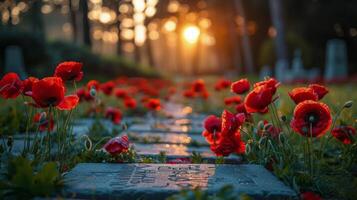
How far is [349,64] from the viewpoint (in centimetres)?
2505

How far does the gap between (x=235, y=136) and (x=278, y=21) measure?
62.5ft

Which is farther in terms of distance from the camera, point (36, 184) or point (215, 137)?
point (215, 137)

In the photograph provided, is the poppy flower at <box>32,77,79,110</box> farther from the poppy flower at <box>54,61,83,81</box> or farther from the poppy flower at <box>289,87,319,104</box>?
the poppy flower at <box>289,87,319,104</box>

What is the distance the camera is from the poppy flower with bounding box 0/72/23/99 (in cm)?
278

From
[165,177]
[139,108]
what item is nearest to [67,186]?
[165,177]

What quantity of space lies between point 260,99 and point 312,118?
300 mm

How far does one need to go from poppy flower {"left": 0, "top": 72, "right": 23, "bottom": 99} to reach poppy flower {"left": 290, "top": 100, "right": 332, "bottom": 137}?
1.58 meters

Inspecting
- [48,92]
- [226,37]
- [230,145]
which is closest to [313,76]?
[230,145]

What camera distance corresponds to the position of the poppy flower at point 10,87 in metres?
2.78

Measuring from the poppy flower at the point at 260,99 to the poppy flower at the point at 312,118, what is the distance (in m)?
0.19

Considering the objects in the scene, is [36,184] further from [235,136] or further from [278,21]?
[278,21]

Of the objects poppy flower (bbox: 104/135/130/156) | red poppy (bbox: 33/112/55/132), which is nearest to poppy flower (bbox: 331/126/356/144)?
poppy flower (bbox: 104/135/130/156)

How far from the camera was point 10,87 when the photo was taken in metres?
2.77

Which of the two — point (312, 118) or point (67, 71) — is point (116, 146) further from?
point (312, 118)
